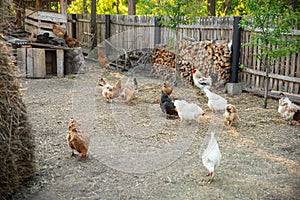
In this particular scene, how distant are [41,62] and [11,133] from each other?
8049 millimetres

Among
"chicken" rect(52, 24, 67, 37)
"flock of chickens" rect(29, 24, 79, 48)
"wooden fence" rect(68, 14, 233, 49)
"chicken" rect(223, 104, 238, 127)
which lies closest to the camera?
"chicken" rect(223, 104, 238, 127)

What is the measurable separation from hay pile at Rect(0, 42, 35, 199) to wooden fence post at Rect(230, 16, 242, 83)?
7031 mm

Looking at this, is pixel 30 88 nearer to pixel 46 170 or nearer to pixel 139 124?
pixel 139 124

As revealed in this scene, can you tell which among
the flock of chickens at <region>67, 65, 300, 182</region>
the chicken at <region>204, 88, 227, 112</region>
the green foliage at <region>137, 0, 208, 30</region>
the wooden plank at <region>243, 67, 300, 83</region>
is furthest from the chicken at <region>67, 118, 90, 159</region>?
the green foliage at <region>137, 0, 208, 30</region>

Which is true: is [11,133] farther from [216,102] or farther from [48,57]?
[48,57]

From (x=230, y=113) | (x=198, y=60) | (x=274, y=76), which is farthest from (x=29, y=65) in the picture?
(x=274, y=76)

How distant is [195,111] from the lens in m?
6.73

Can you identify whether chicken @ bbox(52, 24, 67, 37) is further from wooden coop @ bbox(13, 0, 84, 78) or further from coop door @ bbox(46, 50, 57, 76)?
coop door @ bbox(46, 50, 57, 76)

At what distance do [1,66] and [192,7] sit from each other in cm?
757

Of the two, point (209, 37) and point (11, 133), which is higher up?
point (209, 37)

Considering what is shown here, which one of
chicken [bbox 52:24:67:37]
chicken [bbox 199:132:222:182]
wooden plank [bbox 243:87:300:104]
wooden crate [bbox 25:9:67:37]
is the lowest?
chicken [bbox 199:132:222:182]

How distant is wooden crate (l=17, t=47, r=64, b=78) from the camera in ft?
36.8

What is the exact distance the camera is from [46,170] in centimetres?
467

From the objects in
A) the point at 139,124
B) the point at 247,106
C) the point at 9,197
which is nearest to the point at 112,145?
the point at 139,124
